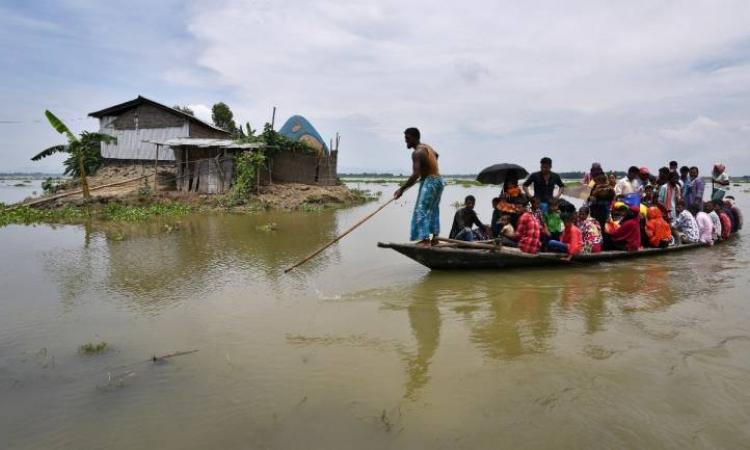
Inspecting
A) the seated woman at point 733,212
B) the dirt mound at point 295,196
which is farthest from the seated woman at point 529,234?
the dirt mound at point 295,196

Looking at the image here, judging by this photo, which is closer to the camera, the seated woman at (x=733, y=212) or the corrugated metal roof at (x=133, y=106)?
the seated woman at (x=733, y=212)

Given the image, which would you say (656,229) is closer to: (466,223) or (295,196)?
(466,223)

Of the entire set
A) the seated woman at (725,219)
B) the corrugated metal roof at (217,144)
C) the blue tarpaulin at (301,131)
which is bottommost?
the seated woman at (725,219)

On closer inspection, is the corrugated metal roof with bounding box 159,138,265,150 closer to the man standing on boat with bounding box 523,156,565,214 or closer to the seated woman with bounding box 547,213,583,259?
the man standing on boat with bounding box 523,156,565,214

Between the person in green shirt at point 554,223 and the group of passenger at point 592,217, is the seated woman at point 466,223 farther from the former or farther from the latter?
the person in green shirt at point 554,223

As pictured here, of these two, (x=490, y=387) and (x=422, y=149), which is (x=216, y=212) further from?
(x=490, y=387)

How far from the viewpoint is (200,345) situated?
12.9 ft

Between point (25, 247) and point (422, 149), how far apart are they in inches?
304

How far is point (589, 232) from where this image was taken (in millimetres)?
7348

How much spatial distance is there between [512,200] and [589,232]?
53.6 inches

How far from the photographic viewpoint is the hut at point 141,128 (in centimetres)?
1894

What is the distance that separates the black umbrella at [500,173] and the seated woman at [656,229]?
249cm

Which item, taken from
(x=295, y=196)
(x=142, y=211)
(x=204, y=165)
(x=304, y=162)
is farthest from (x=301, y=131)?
(x=142, y=211)

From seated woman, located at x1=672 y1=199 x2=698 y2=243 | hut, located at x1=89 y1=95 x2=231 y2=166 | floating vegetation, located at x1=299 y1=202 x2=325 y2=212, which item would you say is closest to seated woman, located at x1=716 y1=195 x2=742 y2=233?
seated woman, located at x1=672 y1=199 x2=698 y2=243
